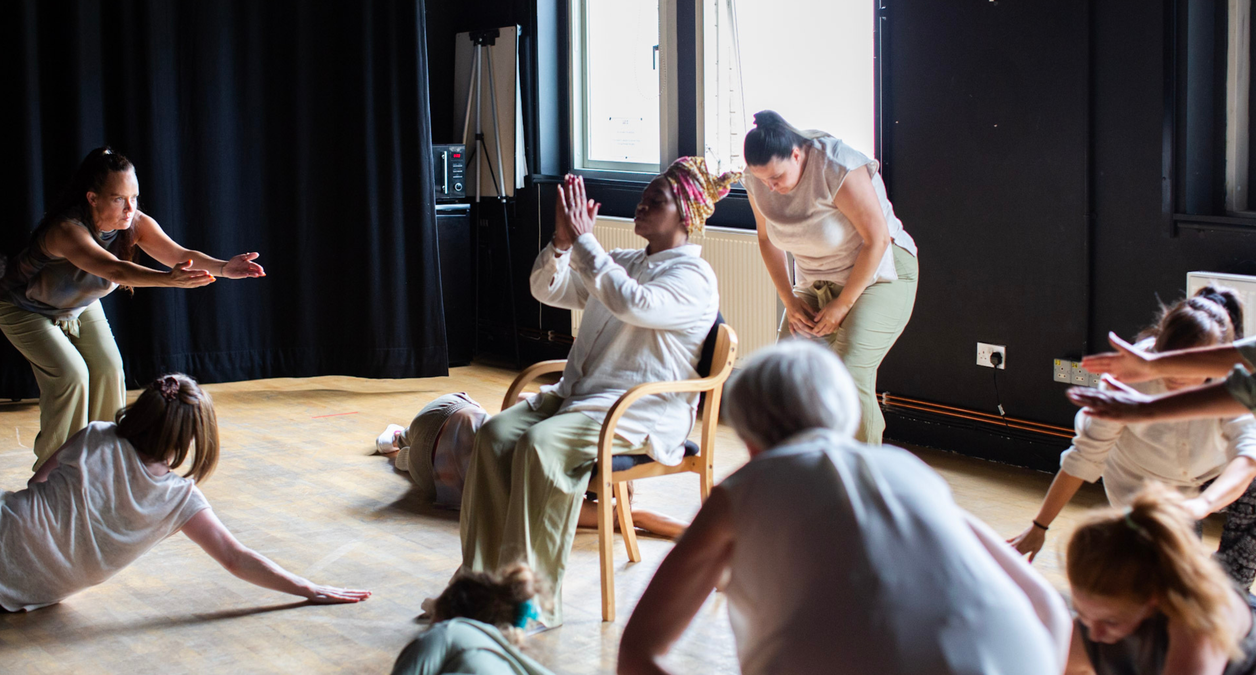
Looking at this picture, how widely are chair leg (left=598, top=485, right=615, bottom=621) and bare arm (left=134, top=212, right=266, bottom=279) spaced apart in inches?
68.9

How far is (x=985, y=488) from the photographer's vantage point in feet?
13.4

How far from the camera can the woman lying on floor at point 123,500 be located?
9.34ft

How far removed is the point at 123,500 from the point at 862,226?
6.85 feet

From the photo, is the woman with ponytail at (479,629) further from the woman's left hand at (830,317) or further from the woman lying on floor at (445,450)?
the woman lying on floor at (445,450)

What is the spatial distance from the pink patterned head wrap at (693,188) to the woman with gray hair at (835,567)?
1.66 meters

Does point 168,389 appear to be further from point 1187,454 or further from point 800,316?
point 1187,454

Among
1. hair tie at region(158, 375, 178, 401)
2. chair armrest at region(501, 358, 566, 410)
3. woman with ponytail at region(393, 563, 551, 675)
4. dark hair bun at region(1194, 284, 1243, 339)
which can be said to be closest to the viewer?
woman with ponytail at region(393, 563, 551, 675)

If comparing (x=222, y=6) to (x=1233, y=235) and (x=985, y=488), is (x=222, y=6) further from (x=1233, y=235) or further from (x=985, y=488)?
(x=1233, y=235)

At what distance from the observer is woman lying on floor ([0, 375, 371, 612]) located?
2.85 meters

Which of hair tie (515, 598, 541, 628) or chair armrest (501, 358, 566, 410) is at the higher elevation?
chair armrest (501, 358, 566, 410)

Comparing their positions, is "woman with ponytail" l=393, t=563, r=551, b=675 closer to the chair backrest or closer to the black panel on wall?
the chair backrest

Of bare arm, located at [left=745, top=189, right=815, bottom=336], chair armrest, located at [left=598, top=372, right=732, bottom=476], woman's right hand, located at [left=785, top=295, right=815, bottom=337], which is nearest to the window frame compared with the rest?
bare arm, located at [left=745, top=189, right=815, bottom=336]

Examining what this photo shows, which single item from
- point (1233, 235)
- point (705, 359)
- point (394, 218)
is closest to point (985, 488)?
point (1233, 235)

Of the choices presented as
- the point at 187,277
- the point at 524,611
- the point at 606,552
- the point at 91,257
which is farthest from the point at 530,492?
the point at 91,257
